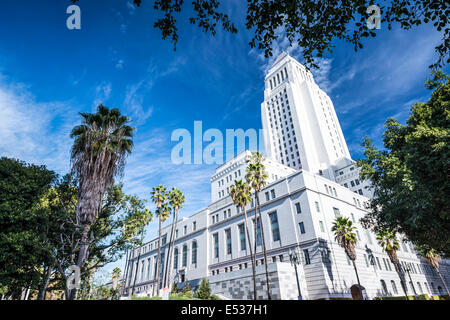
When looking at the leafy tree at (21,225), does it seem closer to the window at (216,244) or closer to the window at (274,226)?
the window at (274,226)

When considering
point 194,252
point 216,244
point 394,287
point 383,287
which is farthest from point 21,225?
point 394,287

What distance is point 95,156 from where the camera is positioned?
1622 cm

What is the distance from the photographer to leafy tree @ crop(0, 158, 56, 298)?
18375mm

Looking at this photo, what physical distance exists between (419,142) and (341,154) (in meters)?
86.3

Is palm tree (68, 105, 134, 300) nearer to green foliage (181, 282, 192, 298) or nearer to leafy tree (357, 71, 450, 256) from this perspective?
leafy tree (357, 71, 450, 256)

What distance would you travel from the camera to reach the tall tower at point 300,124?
3472 inches

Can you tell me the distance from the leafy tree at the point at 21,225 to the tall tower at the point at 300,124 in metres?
77.2

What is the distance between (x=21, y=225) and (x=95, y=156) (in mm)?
10618

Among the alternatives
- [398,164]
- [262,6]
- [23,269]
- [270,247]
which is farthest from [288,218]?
[262,6]

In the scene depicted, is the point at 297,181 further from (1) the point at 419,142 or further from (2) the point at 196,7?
(2) the point at 196,7

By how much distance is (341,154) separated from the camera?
313ft

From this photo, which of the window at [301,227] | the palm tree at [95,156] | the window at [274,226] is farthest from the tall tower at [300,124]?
the palm tree at [95,156]

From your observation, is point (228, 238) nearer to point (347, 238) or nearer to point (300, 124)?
point (347, 238)

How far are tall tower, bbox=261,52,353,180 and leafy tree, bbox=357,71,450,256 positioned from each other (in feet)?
215
